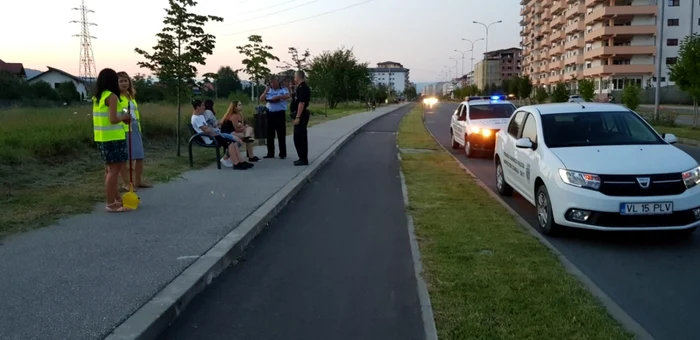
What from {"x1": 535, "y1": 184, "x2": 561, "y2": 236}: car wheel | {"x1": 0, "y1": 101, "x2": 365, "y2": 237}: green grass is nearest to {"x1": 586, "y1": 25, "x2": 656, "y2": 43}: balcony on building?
{"x1": 0, "y1": 101, "x2": 365, "y2": 237}: green grass

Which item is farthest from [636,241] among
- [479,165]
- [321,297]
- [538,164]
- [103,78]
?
[479,165]

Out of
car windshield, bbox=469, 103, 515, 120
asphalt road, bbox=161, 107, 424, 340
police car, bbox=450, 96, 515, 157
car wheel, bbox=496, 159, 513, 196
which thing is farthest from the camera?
car windshield, bbox=469, 103, 515, 120

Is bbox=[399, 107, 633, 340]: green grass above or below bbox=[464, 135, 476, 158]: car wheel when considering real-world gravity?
below

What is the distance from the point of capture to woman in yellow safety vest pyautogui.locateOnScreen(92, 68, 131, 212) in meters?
7.73

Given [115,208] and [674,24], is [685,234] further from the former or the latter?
[674,24]

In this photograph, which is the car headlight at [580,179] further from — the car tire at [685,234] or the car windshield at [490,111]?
the car windshield at [490,111]

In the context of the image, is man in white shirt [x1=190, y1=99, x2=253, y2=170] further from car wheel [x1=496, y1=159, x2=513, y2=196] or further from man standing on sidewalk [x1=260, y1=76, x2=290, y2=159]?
car wheel [x1=496, y1=159, x2=513, y2=196]

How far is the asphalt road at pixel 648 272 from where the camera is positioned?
15.1 feet

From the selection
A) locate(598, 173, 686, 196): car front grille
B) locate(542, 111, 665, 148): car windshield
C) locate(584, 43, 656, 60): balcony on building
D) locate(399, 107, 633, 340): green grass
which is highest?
locate(584, 43, 656, 60): balcony on building

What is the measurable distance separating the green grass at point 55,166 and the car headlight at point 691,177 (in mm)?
7195

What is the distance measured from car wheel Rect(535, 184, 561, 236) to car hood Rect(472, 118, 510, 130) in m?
8.35

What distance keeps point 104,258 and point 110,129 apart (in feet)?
8.95

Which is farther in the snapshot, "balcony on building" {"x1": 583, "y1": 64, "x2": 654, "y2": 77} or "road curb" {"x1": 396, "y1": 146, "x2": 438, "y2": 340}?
"balcony on building" {"x1": 583, "y1": 64, "x2": 654, "y2": 77}

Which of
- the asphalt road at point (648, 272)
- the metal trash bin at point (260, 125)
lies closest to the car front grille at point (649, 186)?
the asphalt road at point (648, 272)
